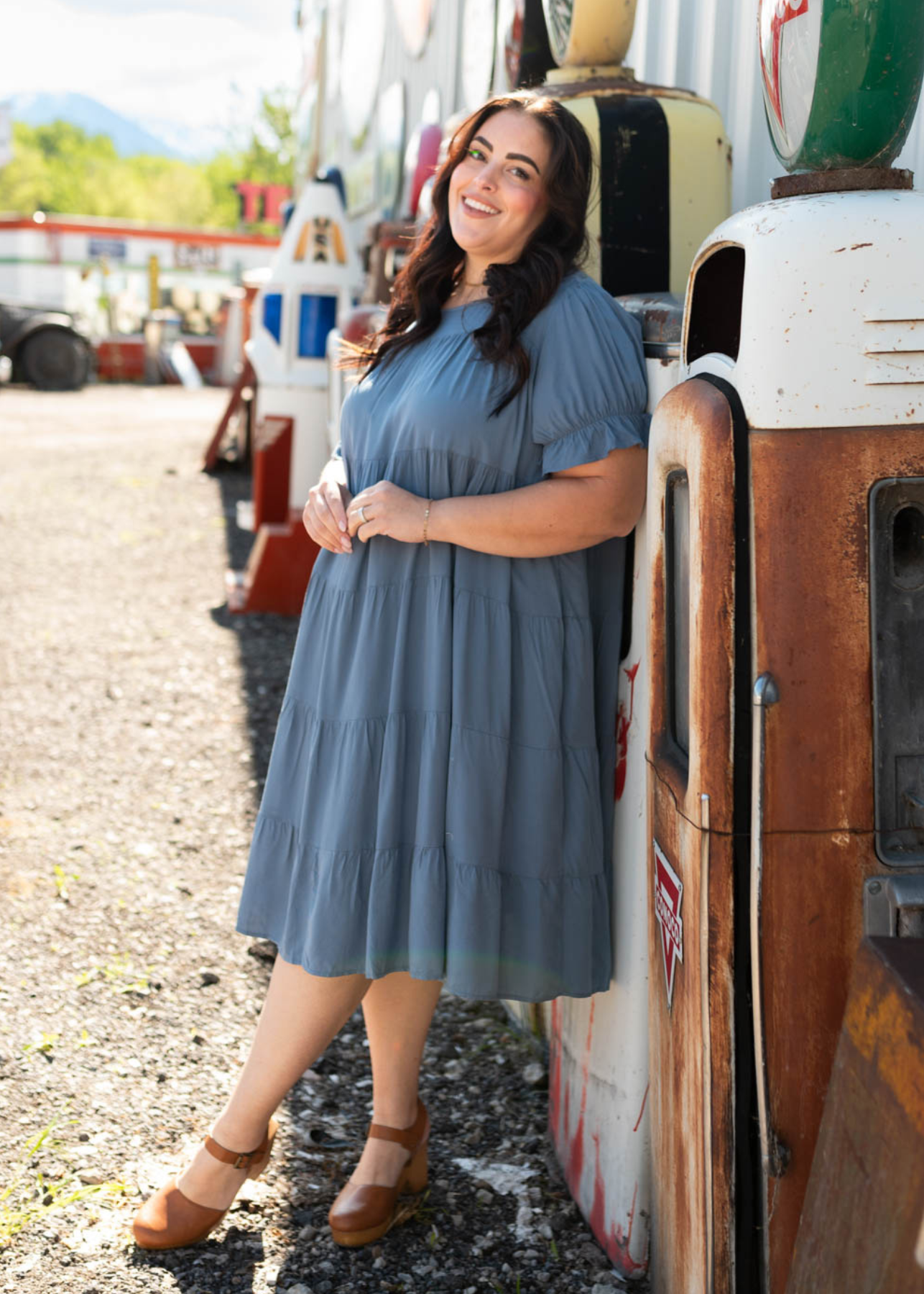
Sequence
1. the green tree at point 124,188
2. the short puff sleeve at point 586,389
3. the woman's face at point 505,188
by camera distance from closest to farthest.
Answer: the short puff sleeve at point 586,389 → the woman's face at point 505,188 → the green tree at point 124,188

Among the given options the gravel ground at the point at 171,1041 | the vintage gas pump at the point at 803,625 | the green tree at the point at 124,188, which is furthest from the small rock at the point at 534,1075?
the green tree at the point at 124,188

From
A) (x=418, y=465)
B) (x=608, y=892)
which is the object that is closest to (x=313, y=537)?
(x=418, y=465)

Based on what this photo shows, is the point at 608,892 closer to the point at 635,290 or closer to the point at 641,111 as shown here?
the point at 635,290

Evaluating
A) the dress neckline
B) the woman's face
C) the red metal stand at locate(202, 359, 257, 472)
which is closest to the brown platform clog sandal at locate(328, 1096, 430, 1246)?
the dress neckline

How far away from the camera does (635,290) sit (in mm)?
2217

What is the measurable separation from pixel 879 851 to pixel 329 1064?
1558 millimetres

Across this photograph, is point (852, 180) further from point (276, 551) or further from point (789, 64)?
point (276, 551)

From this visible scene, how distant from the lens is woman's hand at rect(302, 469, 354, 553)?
75.2 inches

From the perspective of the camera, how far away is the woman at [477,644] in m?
1.81

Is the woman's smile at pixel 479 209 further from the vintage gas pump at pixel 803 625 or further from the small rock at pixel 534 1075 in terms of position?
the small rock at pixel 534 1075

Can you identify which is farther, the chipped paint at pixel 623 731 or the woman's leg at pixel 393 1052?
the woman's leg at pixel 393 1052

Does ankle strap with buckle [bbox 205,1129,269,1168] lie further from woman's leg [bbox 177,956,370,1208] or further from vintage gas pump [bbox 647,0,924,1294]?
vintage gas pump [bbox 647,0,924,1294]

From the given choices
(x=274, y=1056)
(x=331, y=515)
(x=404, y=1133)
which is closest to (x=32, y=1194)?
(x=274, y=1056)

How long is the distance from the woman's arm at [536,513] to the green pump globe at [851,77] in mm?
475
